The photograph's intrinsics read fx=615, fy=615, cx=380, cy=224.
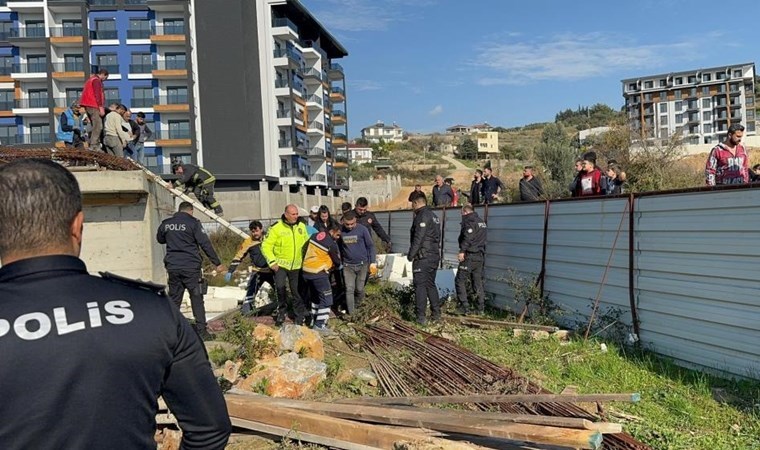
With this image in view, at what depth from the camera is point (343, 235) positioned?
35.1ft

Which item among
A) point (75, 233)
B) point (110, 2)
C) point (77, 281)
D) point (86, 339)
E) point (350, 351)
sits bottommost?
point (350, 351)

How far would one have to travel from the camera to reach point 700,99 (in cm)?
10950

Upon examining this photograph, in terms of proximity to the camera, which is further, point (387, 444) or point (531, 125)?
point (531, 125)

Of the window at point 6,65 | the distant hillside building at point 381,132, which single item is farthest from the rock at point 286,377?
the distant hillside building at point 381,132

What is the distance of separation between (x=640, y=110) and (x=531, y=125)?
4120cm

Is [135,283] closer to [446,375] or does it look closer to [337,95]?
[446,375]

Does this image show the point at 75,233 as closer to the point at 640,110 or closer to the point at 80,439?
the point at 80,439

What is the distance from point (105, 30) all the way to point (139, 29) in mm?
2737

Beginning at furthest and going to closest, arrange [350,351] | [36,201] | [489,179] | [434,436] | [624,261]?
1. [489,179]
2. [350,351]
3. [624,261]
4. [434,436]
5. [36,201]

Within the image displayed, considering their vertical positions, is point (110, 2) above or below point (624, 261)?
above

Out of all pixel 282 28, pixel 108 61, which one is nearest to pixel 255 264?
pixel 282 28

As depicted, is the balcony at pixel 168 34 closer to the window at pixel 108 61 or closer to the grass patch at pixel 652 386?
the window at pixel 108 61

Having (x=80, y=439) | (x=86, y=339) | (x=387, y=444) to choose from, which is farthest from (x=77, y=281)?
(x=387, y=444)

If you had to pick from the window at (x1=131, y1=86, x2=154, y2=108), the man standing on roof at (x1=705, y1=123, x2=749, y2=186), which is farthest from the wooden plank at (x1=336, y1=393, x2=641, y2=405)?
the window at (x1=131, y1=86, x2=154, y2=108)
